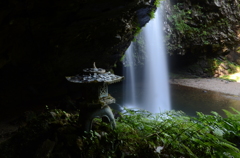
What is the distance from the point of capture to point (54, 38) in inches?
187

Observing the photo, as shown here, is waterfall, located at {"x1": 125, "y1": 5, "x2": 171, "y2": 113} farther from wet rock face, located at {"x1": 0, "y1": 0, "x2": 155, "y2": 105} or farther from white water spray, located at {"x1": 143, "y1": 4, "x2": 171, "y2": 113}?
wet rock face, located at {"x1": 0, "y1": 0, "x2": 155, "y2": 105}

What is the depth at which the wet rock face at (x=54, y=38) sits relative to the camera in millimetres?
3463

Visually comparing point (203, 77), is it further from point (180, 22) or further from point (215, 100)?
point (215, 100)

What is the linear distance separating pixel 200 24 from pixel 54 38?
15.2 m

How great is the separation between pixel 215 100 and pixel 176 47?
23.4 ft

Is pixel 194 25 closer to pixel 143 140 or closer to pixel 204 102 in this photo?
pixel 204 102

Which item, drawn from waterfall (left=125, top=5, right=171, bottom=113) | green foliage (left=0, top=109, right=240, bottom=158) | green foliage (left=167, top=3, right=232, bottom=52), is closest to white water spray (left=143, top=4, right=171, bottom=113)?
waterfall (left=125, top=5, right=171, bottom=113)

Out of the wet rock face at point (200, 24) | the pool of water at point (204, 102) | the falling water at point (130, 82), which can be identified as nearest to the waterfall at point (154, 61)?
the falling water at point (130, 82)

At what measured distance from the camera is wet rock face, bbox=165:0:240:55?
1450cm

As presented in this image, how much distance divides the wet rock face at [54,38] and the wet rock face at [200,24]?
29.8 feet

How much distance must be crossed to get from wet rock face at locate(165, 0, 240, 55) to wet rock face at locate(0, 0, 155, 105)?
907 centimetres

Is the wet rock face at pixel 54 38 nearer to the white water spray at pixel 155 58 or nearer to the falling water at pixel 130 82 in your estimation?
the falling water at pixel 130 82

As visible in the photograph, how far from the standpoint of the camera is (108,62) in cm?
842

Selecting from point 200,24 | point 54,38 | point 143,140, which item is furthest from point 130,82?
point 143,140
